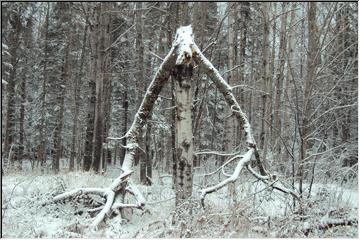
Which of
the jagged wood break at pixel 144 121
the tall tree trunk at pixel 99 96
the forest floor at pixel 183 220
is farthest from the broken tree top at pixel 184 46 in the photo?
the tall tree trunk at pixel 99 96

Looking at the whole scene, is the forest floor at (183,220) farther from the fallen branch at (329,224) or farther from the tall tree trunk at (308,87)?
the tall tree trunk at (308,87)

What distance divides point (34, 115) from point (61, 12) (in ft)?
26.9

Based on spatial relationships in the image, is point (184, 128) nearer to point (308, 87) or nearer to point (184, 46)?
point (184, 46)

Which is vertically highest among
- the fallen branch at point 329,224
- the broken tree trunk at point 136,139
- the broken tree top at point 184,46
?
the broken tree top at point 184,46

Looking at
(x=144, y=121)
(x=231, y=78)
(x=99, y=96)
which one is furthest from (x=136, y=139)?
(x=99, y=96)

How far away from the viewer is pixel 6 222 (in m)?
5.86

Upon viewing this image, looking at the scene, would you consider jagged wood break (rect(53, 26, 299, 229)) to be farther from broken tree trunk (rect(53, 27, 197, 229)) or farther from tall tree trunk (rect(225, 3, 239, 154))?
tall tree trunk (rect(225, 3, 239, 154))

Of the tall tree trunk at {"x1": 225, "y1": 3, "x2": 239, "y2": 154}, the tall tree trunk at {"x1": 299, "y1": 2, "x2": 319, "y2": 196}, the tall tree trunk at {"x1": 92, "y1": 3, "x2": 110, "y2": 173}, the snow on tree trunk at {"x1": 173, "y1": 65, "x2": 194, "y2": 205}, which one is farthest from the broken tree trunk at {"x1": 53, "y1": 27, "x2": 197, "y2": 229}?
the tall tree trunk at {"x1": 92, "y1": 3, "x2": 110, "y2": 173}

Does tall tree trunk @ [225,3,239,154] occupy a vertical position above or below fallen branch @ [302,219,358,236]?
above

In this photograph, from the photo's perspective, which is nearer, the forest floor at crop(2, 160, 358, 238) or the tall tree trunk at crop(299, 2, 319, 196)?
the forest floor at crop(2, 160, 358, 238)

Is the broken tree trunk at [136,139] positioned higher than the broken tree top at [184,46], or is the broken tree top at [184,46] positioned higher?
the broken tree top at [184,46]

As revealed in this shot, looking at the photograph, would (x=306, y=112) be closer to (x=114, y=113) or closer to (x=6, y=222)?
(x=6, y=222)

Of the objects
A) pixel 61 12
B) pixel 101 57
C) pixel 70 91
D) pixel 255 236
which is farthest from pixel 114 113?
pixel 255 236

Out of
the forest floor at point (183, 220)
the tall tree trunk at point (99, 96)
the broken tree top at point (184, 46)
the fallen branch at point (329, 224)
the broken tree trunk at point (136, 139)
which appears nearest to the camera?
the forest floor at point (183, 220)
